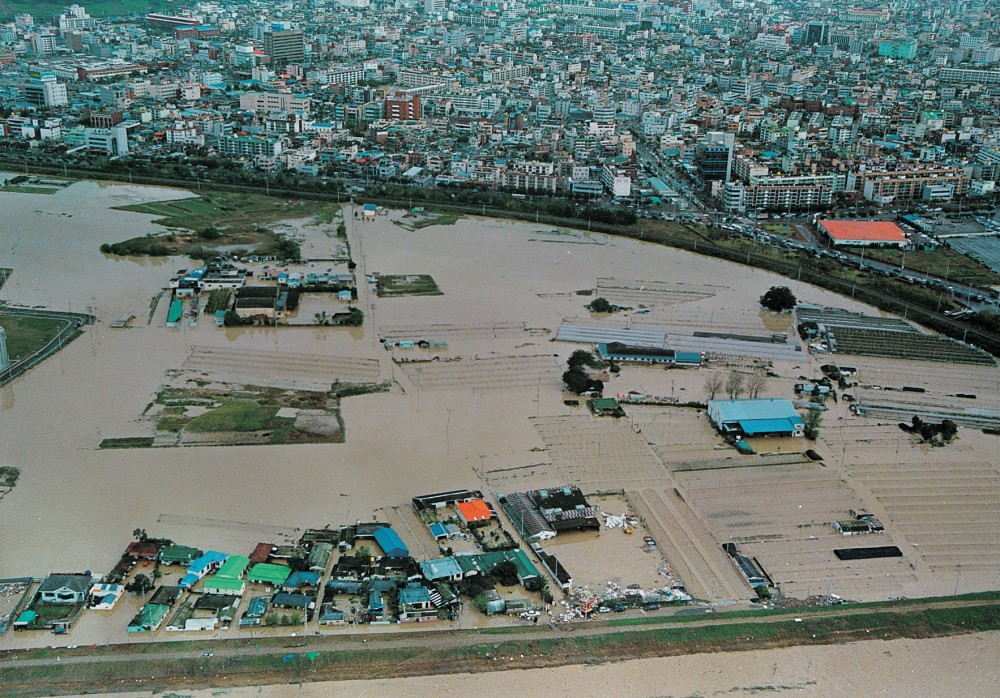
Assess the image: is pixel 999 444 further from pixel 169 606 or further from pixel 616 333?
pixel 169 606

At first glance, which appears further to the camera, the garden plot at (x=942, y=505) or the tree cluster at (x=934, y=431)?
the tree cluster at (x=934, y=431)

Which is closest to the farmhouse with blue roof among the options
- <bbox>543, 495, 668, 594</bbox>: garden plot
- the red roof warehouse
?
<bbox>543, 495, 668, 594</bbox>: garden plot

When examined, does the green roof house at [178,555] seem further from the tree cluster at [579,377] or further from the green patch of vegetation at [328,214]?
the green patch of vegetation at [328,214]

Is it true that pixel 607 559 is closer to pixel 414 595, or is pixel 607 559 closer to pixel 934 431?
pixel 414 595

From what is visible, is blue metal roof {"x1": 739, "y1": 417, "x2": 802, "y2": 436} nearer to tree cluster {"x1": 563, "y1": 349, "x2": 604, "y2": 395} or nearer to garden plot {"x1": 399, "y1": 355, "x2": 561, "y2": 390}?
tree cluster {"x1": 563, "y1": 349, "x2": 604, "y2": 395}

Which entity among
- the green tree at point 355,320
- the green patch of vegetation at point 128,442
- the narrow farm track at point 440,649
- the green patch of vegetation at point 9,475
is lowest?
the narrow farm track at point 440,649

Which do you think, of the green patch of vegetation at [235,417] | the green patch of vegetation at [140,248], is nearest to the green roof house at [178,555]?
the green patch of vegetation at [235,417]
